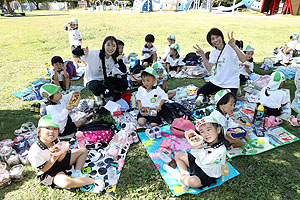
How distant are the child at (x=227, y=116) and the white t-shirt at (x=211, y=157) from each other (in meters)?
0.89

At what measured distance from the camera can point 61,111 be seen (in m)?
3.79

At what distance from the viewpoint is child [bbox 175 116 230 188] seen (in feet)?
8.61

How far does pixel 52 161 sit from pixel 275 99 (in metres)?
4.44

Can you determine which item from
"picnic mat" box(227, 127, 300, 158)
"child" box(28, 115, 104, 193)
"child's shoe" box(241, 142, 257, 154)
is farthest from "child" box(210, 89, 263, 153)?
"child" box(28, 115, 104, 193)

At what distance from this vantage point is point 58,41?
12594 millimetres

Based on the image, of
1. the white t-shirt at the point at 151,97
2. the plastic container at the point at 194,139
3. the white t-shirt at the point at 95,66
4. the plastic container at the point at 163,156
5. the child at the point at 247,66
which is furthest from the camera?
the child at the point at 247,66

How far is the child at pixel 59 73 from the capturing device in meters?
5.54

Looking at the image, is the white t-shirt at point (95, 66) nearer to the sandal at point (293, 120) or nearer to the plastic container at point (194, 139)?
the plastic container at point (194, 139)

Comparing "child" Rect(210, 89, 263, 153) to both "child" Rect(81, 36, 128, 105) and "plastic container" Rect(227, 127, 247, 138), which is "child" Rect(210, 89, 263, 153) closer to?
"plastic container" Rect(227, 127, 247, 138)

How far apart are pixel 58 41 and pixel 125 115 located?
1042 centimetres

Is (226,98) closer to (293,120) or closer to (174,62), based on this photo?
(293,120)

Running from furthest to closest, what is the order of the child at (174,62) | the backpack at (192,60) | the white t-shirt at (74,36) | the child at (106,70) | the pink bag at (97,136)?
1. the backpack at (192,60)
2. the white t-shirt at (74,36)
3. the child at (174,62)
4. the child at (106,70)
5. the pink bag at (97,136)

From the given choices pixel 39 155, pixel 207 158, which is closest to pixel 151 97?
pixel 207 158

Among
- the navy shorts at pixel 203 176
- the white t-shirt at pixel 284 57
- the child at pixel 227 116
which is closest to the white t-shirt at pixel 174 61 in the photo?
the child at pixel 227 116
